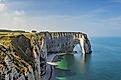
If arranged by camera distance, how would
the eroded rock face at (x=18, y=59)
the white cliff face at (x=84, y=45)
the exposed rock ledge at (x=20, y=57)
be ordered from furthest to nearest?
the white cliff face at (x=84, y=45) → the exposed rock ledge at (x=20, y=57) → the eroded rock face at (x=18, y=59)

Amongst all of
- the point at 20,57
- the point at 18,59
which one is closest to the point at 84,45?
the point at 20,57

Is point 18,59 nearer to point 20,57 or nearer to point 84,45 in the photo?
point 20,57

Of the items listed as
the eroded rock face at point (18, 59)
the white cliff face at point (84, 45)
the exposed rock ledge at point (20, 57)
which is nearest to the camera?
the eroded rock face at point (18, 59)

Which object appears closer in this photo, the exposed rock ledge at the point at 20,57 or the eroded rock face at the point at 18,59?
the eroded rock face at the point at 18,59

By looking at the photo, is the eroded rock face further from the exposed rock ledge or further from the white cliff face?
the white cliff face

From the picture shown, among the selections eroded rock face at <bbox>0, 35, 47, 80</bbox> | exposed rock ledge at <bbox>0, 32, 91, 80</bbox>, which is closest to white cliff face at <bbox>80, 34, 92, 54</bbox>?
exposed rock ledge at <bbox>0, 32, 91, 80</bbox>

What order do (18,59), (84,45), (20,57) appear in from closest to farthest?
1. (18,59)
2. (20,57)
3. (84,45)

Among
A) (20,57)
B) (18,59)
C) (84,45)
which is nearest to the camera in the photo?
(18,59)

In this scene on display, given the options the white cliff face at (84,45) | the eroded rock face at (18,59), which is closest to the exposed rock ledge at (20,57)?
the eroded rock face at (18,59)

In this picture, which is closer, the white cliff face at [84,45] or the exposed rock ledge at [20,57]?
the exposed rock ledge at [20,57]

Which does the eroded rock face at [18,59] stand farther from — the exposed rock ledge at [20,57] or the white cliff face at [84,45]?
the white cliff face at [84,45]

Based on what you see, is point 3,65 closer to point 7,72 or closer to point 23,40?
point 7,72

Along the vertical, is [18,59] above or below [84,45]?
below
